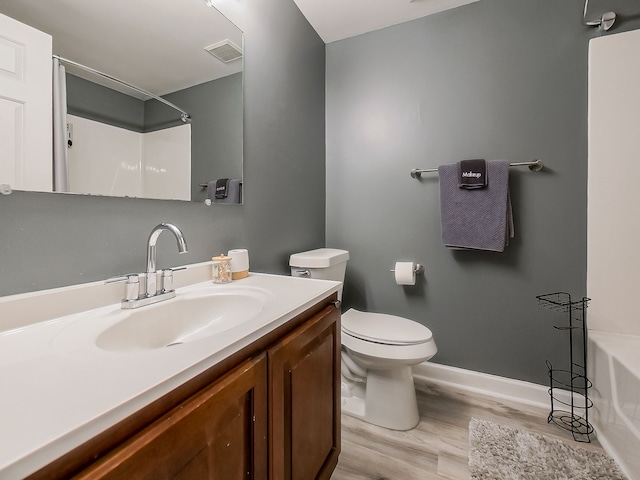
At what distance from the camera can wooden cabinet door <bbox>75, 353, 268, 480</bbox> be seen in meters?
0.40

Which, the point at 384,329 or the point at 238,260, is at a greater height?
the point at 238,260

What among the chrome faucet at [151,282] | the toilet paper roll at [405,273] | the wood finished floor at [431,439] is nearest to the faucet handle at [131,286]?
the chrome faucet at [151,282]

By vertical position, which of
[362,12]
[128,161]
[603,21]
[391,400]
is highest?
[362,12]

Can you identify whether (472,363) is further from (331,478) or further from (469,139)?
(469,139)

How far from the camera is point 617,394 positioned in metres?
1.25

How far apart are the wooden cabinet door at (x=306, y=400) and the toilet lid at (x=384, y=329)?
0.39 meters

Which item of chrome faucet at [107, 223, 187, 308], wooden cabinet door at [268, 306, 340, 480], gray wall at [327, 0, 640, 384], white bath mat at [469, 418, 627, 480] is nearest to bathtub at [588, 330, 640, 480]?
white bath mat at [469, 418, 627, 480]

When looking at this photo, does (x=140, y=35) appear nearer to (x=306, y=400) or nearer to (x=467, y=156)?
(x=306, y=400)

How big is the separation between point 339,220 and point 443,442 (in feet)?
4.61

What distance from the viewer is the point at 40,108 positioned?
71 centimetres

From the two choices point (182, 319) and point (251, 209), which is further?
point (251, 209)

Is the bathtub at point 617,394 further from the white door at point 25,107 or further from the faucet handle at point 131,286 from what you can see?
→ the white door at point 25,107

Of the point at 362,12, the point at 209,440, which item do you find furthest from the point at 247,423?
the point at 362,12

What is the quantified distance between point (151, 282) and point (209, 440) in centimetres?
52
